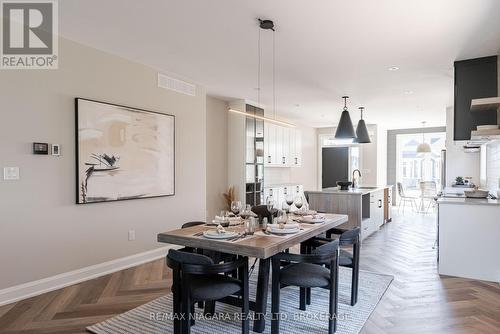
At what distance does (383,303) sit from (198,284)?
1839 mm

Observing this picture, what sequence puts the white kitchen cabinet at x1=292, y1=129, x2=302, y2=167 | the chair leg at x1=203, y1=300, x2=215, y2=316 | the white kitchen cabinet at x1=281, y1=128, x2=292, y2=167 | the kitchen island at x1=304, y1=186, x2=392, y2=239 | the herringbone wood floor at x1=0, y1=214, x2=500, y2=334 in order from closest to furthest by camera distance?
the herringbone wood floor at x1=0, y1=214, x2=500, y2=334
the chair leg at x1=203, y1=300, x2=215, y2=316
the kitchen island at x1=304, y1=186, x2=392, y2=239
the white kitchen cabinet at x1=281, y1=128, x2=292, y2=167
the white kitchen cabinet at x1=292, y1=129, x2=302, y2=167

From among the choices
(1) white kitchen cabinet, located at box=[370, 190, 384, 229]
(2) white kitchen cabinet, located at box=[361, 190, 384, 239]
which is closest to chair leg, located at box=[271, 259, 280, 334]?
(2) white kitchen cabinet, located at box=[361, 190, 384, 239]

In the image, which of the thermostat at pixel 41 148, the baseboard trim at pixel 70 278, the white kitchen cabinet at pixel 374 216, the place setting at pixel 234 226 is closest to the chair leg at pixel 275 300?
the place setting at pixel 234 226

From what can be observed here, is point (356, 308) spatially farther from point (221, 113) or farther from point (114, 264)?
point (221, 113)

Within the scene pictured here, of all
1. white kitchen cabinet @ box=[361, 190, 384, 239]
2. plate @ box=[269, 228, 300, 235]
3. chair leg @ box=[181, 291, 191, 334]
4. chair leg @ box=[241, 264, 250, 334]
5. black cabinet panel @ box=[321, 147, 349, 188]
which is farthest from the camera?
black cabinet panel @ box=[321, 147, 349, 188]

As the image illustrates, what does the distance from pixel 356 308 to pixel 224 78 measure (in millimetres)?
3573

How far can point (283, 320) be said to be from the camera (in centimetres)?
275

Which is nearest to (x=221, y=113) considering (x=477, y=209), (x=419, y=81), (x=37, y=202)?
(x=419, y=81)

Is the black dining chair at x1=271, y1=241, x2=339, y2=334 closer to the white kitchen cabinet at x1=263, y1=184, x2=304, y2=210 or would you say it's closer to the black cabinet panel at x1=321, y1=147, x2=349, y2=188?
the white kitchen cabinet at x1=263, y1=184, x2=304, y2=210

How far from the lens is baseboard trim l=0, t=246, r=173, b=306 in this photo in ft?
10.2

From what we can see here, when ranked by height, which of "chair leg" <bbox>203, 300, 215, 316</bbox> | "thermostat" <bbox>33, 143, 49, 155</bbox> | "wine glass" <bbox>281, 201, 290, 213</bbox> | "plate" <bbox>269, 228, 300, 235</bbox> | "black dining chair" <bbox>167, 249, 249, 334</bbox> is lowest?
"chair leg" <bbox>203, 300, 215, 316</bbox>

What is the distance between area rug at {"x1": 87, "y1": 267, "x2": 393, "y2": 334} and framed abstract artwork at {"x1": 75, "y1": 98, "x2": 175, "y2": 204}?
1478 mm

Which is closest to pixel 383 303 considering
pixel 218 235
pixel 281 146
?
pixel 218 235

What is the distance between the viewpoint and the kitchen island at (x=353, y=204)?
5469 millimetres
